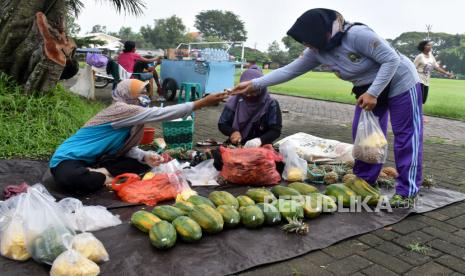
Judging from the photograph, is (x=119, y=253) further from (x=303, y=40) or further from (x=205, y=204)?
(x=303, y=40)

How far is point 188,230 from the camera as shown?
2.95 meters

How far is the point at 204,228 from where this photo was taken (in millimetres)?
3092

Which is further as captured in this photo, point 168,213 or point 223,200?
point 223,200

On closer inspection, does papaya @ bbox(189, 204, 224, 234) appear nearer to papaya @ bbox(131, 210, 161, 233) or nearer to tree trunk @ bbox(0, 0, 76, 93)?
papaya @ bbox(131, 210, 161, 233)

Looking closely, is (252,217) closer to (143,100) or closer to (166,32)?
(143,100)

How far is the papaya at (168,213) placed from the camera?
3.18 meters

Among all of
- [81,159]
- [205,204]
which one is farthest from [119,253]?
[81,159]

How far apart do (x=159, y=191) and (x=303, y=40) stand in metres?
1.94

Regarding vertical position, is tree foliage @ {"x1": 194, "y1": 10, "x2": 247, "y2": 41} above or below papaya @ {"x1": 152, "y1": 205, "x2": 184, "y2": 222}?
above

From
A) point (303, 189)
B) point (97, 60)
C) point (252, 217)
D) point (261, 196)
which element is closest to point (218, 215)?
point (252, 217)

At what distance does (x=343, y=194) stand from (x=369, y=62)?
1.25 metres

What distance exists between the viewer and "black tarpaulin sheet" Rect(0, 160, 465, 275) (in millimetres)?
2631

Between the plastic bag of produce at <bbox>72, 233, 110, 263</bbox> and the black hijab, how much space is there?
8.20ft

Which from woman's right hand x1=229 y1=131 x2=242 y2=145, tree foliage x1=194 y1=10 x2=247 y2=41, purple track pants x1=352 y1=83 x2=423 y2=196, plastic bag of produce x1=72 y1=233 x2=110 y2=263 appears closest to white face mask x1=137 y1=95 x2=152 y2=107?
woman's right hand x1=229 y1=131 x2=242 y2=145
